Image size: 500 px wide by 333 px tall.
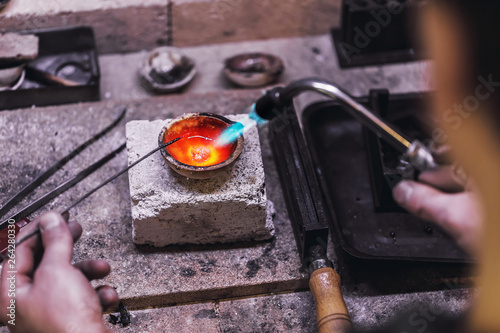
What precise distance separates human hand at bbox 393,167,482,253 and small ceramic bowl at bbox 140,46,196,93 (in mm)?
2193

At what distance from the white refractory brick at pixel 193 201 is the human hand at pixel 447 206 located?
87cm

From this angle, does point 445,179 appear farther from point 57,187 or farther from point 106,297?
point 57,187

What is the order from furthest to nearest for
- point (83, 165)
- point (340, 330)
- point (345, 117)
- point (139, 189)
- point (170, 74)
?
point (170, 74) → point (345, 117) → point (83, 165) → point (139, 189) → point (340, 330)

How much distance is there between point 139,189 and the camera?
247 centimetres

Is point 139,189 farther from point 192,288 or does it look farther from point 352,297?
point 352,297

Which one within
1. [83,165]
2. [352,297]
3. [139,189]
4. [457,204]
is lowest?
[352,297]

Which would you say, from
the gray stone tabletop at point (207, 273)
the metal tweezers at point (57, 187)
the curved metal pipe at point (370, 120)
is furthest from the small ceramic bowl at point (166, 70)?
the curved metal pipe at point (370, 120)

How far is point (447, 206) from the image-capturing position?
5.71 feet

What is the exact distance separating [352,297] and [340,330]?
46cm

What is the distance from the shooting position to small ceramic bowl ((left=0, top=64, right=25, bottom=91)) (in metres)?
3.19

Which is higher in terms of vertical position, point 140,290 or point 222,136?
point 222,136

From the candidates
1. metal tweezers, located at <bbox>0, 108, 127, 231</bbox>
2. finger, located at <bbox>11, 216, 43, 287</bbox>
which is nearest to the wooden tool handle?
finger, located at <bbox>11, 216, 43, 287</bbox>

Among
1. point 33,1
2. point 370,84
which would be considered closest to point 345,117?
point 370,84

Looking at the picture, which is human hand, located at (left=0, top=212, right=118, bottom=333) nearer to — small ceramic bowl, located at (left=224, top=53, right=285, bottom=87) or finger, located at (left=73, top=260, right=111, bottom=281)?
finger, located at (left=73, top=260, right=111, bottom=281)
